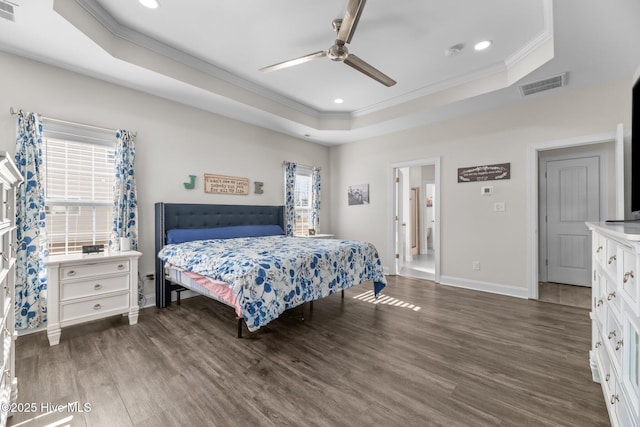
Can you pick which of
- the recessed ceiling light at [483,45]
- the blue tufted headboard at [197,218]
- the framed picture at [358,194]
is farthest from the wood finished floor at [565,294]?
the blue tufted headboard at [197,218]

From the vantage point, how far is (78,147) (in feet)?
10.4

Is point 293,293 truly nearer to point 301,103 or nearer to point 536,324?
point 536,324

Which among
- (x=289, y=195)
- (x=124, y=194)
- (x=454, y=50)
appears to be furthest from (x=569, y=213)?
(x=124, y=194)

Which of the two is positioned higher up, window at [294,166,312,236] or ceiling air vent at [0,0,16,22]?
ceiling air vent at [0,0,16,22]

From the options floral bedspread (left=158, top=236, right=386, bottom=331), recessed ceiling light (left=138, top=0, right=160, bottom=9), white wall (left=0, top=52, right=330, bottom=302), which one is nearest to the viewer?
floral bedspread (left=158, top=236, right=386, bottom=331)

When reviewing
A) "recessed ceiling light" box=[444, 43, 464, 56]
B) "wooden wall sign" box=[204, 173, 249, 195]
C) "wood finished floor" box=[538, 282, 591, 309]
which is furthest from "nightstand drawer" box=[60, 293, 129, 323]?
"wood finished floor" box=[538, 282, 591, 309]

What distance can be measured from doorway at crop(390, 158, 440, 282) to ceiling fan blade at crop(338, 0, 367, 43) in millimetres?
3025

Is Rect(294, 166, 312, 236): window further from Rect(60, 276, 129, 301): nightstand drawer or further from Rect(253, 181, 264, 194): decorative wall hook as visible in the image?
Rect(60, 276, 129, 301): nightstand drawer

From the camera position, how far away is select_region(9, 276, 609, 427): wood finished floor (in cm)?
164

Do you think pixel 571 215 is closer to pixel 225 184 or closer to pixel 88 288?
pixel 225 184

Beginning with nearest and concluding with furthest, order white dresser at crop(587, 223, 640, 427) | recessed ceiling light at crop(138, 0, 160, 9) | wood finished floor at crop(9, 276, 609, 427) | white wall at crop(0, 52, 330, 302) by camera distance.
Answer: white dresser at crop(587, 223, 640, 427)
wood finished floor at crop(9, 276, 609, 427)
recessed ceiling light at crop(138, 0, 160, 9)
white wall at crop(0, 52, 330, 302)

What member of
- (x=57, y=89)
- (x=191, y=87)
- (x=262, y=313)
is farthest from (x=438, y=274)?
(x=57, y=89)

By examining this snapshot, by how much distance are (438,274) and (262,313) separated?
3.46m

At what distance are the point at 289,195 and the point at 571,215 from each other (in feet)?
16.0
